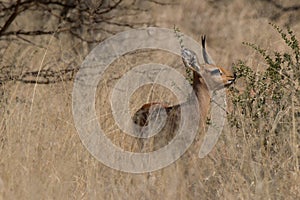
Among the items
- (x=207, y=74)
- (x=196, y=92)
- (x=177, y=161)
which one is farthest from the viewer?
(x=207, y=74)

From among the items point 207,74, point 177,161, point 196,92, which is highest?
point 207,74

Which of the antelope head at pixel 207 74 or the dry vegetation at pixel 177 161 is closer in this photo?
the dry vegetation at pixel 177 161

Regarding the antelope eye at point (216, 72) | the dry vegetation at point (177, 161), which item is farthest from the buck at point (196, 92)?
the dry vegetation at point (177, 161)

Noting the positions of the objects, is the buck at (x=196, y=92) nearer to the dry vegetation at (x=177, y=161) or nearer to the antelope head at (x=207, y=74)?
the antelope head at (x=207, y=74)

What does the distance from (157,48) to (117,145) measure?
367 cm

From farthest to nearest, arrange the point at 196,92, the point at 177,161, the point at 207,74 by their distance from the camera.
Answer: the point at 207,74 → the point at 196,92 → the point at 177,161

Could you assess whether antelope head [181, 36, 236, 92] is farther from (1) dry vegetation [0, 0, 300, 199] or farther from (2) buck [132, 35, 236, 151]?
(1) dry vegetation [0, 0, 300, 199]

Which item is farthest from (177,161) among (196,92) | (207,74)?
(207,74)

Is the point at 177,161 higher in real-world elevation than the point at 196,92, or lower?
lower

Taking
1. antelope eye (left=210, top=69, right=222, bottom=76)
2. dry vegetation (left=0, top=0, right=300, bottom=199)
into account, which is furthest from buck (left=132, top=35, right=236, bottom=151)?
dry vegetation (left=0, top=0, right=300, bottom=199)

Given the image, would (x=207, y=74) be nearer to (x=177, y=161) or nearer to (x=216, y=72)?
(x=216, y=72)

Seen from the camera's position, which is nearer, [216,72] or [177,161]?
[177,161]

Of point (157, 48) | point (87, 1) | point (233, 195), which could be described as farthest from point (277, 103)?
point (87, 1)

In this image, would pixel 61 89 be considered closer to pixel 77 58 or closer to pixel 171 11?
pixel 77 58
